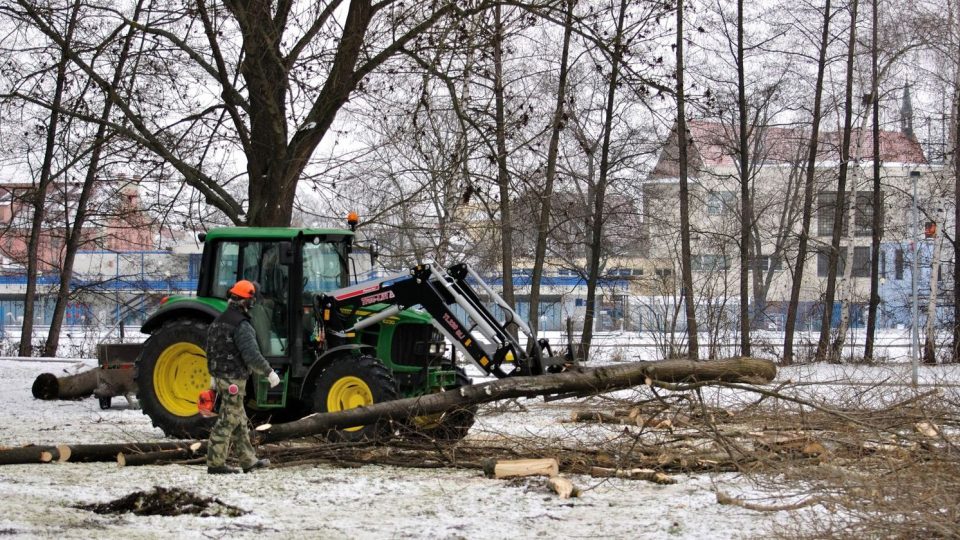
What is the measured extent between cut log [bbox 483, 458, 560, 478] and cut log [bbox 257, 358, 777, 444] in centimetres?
95

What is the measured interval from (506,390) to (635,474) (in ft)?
4.98

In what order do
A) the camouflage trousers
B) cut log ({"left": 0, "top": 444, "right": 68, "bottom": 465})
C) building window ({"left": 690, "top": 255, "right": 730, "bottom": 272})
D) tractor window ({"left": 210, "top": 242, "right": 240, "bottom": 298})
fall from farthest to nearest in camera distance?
1. building window ({"left": 690, "top": 255, "right": 730, "bottom": 272})
2. tractor window ({"left": 210, "top": 242, "right": 240, "bottom": 298})
3. cut log ({"left": 0, "top": 444, "right": 68, "bottom": 465})
4. the camouflage trousers

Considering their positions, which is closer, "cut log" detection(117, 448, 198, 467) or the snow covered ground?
the snow covered ground

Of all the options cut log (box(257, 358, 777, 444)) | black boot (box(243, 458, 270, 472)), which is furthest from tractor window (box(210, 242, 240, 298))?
black boot (box(243, 458, 270, 472))

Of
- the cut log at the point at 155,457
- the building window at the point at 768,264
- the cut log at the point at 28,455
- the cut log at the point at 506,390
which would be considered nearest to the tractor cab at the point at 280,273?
the cut log at the point at 506,390

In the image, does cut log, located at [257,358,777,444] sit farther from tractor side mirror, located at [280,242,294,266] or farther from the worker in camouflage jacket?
tractor side mirror, located at [280,242,294,266]

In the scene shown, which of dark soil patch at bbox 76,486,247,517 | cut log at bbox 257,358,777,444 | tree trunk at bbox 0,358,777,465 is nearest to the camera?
dark soil patch at bbox 76,486,247,517

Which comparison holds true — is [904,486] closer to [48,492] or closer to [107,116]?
[48,492]

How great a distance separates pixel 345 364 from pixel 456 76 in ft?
20.3

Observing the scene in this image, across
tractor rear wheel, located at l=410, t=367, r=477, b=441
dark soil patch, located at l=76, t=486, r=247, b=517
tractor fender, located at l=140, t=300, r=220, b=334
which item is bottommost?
dark soil patch, located at l=76, t=486, r=247, b=517

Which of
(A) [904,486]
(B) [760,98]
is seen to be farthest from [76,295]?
(A) [904,486]

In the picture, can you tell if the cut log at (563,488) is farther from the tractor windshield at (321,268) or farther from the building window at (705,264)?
the building window at (705,264)

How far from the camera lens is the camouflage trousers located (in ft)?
31.4

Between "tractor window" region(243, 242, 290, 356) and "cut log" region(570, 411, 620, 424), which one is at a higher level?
"tractor window" region(243, 242, 290, 356)
